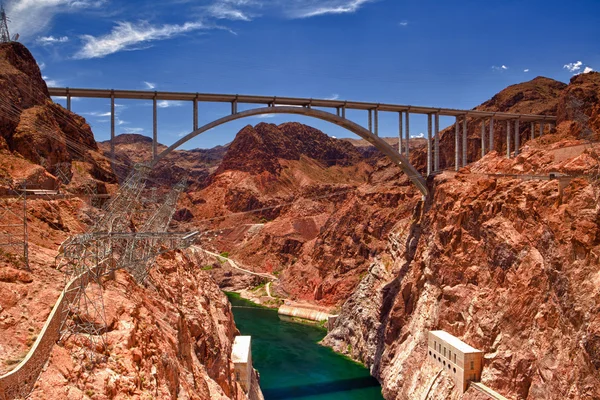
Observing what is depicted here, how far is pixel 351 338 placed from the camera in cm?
4200

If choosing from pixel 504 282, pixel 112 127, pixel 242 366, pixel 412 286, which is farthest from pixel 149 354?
pixel 412 286

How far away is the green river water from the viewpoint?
33656 mm

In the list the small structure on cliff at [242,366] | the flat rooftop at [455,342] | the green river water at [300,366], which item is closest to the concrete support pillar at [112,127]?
the small structure on cliff at [242,366]

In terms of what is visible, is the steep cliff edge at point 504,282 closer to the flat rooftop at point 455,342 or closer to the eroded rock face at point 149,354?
the flat rooftop at point 455,342

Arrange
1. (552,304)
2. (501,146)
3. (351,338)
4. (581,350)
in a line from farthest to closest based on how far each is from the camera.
Result: (501,146), (351,338), (552,304), (581,350)

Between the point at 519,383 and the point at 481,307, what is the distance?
4.60 meters

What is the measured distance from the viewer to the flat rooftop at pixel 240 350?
24939 mm

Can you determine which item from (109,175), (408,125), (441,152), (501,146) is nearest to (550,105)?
(501,146)

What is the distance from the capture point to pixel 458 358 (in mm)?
26078

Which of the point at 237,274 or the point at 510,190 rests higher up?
the point at 510,190

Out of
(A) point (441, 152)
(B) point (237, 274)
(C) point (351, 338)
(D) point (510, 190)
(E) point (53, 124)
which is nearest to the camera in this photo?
(E) point (53, 124)

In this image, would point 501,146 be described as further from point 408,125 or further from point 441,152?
point 408,125

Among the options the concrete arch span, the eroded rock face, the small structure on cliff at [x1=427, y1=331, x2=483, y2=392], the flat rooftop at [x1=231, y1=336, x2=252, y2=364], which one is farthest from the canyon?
the concrete arch span

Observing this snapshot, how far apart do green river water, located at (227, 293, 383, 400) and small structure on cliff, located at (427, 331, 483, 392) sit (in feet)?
22.7
